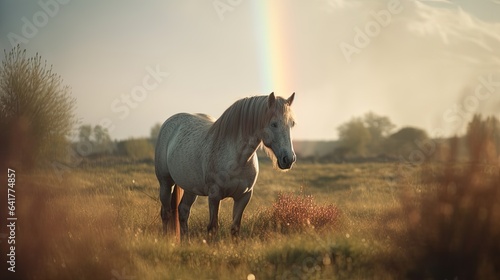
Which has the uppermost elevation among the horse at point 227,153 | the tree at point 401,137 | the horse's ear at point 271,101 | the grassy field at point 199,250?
the tree at point 401,137

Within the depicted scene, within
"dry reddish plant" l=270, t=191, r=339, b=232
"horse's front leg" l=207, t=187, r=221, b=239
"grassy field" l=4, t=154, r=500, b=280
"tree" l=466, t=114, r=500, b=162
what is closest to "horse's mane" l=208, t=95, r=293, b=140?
"horse's front leg" l=207, t=187, r=221, b=239

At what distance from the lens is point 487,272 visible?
495 centimetres

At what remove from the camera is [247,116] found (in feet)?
23.6

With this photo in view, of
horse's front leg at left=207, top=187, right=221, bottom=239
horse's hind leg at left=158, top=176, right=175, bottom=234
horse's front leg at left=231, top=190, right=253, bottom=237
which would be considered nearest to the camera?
horse's front leg at left=207, top=187, right=221, bottom=239

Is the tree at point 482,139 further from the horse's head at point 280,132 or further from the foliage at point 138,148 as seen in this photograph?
the foliage at point 138,148

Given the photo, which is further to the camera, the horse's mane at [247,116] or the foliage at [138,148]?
the foliage at [138,148]

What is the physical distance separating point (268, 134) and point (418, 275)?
271 centimetres

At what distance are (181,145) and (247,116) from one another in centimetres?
202

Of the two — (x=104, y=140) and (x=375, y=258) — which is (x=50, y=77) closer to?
(x=104, y=140)

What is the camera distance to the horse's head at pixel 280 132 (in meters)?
6.49

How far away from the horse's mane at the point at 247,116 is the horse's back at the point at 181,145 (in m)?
0.60

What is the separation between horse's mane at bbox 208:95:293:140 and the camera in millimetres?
6748

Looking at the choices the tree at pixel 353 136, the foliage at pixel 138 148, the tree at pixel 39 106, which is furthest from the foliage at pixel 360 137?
the tree at pixel 39 106

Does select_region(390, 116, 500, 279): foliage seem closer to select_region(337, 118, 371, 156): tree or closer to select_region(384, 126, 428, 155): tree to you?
select_region(384, 126, 428, 155): tree
